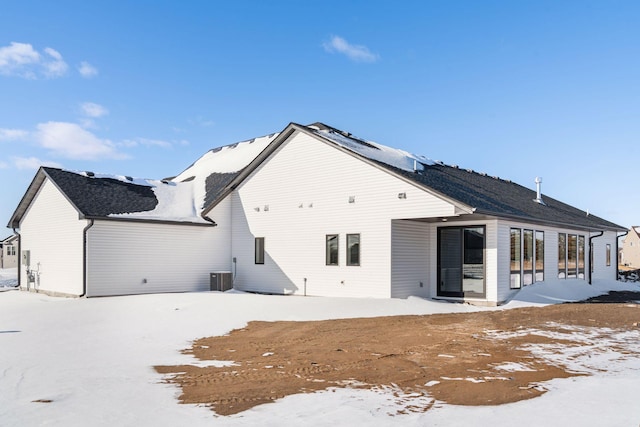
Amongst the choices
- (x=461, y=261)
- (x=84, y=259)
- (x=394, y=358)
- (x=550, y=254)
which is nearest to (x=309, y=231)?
(x=461, y=261)

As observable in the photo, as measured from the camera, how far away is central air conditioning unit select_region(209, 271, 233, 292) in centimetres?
Answer: 2208

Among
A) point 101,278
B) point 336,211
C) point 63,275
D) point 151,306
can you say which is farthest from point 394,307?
point 63,275

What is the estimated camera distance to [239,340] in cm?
1137

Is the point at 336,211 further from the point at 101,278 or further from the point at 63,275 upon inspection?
the point at 63,275

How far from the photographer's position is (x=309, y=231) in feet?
67.3

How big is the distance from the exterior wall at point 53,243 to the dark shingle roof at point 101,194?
1.95 feet

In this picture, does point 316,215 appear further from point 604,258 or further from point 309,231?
point 604,258

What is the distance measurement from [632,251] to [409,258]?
62612mm

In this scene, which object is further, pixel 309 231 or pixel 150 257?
pixel 150 257

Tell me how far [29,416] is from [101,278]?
47.2 ft

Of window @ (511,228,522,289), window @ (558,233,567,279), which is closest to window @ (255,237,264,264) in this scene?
window @ (511,228,522,289)

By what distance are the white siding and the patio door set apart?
53 cm

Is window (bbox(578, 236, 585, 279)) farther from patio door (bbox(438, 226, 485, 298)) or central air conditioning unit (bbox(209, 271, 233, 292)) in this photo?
central air conditioning unit (bbox(209, 271, 233, 292))

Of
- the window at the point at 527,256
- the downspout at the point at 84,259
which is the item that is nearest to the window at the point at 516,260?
the window at the point at 527,256
